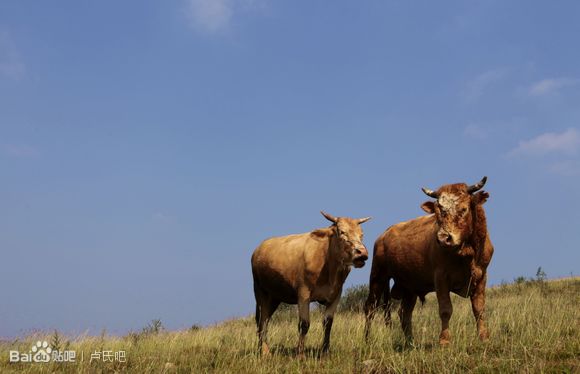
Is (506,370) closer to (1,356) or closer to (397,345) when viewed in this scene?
(397,345)

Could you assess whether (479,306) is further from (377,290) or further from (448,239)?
(377,290)

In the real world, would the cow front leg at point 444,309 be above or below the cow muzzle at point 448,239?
below

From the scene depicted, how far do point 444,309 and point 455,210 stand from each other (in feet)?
5.24

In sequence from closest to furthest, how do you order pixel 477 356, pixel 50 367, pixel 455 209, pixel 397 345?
pixel 477 356 → pixel 455 209 → pixel 50 367 → pixel 397 345

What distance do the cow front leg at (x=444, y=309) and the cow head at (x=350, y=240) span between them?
1245mm

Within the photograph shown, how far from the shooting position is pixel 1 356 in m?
10.5

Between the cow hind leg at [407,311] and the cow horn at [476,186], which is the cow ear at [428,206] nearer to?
the cow horn at [476,186]

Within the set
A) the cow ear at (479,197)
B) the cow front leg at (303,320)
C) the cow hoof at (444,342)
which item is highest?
the cow ear at (479,197)

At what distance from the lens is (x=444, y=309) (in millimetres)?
8320

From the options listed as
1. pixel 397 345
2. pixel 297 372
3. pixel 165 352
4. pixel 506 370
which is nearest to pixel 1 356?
pixel 165 352

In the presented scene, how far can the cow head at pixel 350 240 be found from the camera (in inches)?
344

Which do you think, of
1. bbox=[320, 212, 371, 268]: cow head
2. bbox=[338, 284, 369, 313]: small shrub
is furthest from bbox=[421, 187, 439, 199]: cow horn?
bbox=[338, 284, 369, 313]: small shrub

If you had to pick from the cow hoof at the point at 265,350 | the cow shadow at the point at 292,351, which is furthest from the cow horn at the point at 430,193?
the cow hoof at the point at 265,350

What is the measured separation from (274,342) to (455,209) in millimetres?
5387
